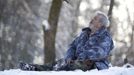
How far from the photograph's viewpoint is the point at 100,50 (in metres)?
7.98

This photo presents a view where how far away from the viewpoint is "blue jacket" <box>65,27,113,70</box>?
793cm

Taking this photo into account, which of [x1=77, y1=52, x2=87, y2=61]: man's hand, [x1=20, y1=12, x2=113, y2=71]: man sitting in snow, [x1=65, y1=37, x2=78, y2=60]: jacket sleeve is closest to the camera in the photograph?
[x1=20, y1=12, x2=113, y2=71]: man sitting in snow

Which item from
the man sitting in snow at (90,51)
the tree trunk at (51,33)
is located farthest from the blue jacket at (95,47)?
the tree trunk at (51,33)

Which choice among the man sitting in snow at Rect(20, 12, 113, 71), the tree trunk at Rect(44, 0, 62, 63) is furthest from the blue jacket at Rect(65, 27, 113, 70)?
the tree trunk at Rect(44, 0, 62, 63)

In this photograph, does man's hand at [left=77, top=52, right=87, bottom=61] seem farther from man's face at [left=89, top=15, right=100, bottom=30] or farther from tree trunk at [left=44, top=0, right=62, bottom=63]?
tree trunk at [left=44, top=0, right=62, bottom=63]

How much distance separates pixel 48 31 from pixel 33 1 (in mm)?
11603

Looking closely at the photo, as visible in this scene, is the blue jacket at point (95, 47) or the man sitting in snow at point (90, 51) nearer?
the man sitting in snow at point (90, 51)

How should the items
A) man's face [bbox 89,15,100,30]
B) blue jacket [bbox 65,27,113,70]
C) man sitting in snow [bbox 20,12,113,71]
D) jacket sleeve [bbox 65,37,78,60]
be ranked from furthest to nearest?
jacket sleeve [bbox 65,37,78,60] < man's face [bbox 89,15,100,30] < blue jacket [bbox 65,27,113,70] < man sitting in snow [bbox 20,12,113,71]

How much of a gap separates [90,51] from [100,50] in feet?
0.53

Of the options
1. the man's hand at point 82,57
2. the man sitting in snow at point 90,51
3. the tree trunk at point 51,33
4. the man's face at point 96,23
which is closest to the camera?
the man sitting in snow at point 90,51

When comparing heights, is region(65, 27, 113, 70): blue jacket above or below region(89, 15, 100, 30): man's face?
below

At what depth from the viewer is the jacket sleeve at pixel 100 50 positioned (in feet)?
26.1

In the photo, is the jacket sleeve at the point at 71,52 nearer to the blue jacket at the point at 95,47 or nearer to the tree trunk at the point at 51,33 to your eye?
the blue jacket at the point at 95,47

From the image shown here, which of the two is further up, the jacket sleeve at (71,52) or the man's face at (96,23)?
the man's face at (96,23)
